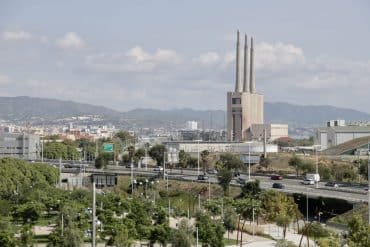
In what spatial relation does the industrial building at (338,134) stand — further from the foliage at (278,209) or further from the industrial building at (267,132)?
the foliage at (278,209)

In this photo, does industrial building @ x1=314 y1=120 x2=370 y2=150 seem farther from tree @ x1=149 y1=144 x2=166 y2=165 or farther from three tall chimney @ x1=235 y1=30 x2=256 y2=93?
tree @ x1=149 y1=144 x2=166 y2=165

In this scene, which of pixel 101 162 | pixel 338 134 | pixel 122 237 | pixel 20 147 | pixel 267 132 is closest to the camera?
pixel 122 237

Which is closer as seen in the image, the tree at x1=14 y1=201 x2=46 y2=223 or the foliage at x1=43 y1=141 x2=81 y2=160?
the tree at x1=14 y1=201 x2=46 y2=223

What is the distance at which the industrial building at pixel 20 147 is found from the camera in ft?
415

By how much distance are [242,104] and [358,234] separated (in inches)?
4963

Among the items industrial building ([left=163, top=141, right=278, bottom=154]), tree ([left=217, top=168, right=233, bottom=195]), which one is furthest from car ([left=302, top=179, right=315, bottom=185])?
industrial building ([left=163, top=141, right=278, bottom=154])

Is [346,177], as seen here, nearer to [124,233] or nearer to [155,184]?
[155,184]

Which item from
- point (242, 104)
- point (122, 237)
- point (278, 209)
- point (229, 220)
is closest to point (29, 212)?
point (229, 220)

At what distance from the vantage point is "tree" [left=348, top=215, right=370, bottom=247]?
103 feet

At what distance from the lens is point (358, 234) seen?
1271 inches

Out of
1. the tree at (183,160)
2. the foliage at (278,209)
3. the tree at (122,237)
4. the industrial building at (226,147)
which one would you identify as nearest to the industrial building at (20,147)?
the industrial building at (226,147)

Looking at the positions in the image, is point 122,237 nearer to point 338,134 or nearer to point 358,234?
point 358,234

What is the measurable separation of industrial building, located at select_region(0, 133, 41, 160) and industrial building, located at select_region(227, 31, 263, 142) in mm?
44463

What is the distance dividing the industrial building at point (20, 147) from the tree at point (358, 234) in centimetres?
9750
